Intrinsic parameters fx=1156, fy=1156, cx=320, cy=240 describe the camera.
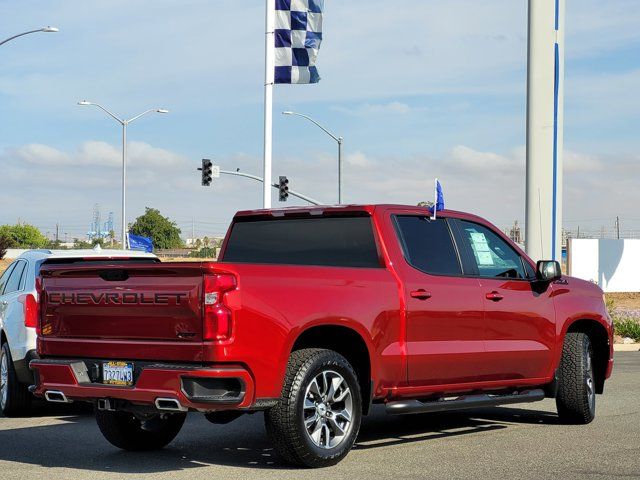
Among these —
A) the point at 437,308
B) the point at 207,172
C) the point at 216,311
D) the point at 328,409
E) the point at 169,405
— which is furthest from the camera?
the point at 207,172

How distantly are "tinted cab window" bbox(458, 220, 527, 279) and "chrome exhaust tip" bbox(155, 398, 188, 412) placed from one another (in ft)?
11.4

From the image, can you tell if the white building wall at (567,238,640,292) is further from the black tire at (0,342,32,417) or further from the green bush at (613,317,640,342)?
the black tire at (0,342,32,417)

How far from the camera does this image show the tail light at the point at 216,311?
7.86m

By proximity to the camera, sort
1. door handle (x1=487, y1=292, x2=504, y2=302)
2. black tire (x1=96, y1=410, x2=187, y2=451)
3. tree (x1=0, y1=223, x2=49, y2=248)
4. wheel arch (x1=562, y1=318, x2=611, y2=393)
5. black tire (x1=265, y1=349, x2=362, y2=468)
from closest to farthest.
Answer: black tire (x1=265, y1=349, x2=362, y2=468) → black tire (x1=96, y1=410, x2=187, y2=451) → door handle (x1=487, y1=292, x2=504, y2=302) → wheel arch (x1=562, y1=318, x2=611, y2=393) → tree (x1=0, y1=223, x2=49, y2=248)

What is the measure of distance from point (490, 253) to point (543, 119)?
16.5 meters

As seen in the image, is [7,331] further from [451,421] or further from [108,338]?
[451,421]

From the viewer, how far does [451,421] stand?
11.6m

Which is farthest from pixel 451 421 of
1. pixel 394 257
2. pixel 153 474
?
pixel 153 474

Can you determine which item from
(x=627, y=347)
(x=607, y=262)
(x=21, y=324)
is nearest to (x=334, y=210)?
(x=21, y=324)

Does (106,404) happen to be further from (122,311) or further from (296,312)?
(296,312)

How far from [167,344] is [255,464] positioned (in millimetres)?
1322

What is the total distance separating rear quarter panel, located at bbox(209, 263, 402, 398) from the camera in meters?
7.99

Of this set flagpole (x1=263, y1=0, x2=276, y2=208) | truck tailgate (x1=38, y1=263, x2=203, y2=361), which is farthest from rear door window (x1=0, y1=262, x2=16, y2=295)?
flagpole (x1=263, y1=0, x2=276, y2=208)

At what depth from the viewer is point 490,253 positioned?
10602 mm
